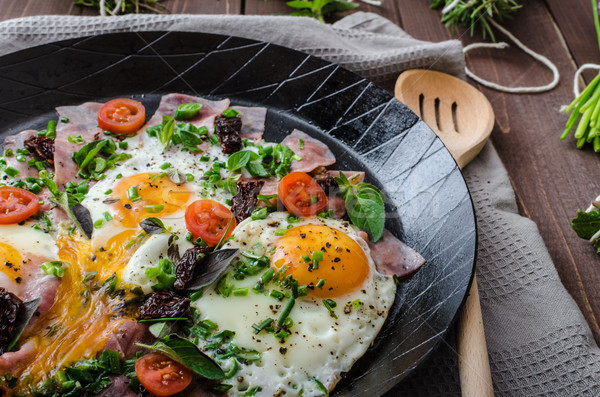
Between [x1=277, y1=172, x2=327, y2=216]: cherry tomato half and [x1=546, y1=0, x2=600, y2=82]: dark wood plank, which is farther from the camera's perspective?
[x1=546, y1=0, x2=600, y2=82]: dark wood plank

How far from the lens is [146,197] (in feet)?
11.7

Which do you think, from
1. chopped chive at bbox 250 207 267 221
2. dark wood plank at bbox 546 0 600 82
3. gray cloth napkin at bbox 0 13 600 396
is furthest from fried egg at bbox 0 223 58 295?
dark wood plank at bbox 546 0 600 82

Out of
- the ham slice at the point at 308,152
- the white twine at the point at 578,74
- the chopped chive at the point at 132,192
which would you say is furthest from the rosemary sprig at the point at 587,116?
the chopped chive at the point at 132,192

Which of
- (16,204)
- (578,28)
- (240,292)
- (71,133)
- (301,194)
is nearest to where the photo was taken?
(240,292)

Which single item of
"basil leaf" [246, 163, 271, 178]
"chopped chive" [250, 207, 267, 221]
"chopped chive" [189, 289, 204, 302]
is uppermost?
"basil leaf" [246, 163, 271, 178]

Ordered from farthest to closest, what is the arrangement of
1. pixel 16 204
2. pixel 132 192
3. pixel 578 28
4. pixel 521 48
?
pixel 578 28, pixel 521 48, pixel 132 192, pixel 16 204

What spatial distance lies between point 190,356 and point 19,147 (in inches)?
90.1

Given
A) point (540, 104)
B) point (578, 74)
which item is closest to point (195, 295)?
point (540, 104)

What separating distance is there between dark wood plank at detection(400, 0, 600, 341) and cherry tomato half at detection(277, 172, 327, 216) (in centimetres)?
191

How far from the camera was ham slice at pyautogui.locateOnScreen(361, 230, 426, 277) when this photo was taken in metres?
3.53

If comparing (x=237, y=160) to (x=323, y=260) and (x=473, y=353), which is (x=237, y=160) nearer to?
(x=323, y=260)

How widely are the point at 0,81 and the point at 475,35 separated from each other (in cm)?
479

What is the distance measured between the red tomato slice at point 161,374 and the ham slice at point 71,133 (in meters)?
1.56

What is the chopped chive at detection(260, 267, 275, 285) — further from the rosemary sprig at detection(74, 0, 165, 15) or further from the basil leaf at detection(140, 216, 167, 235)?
the rosemary sprig at detection(74, 0, 165, 15)
